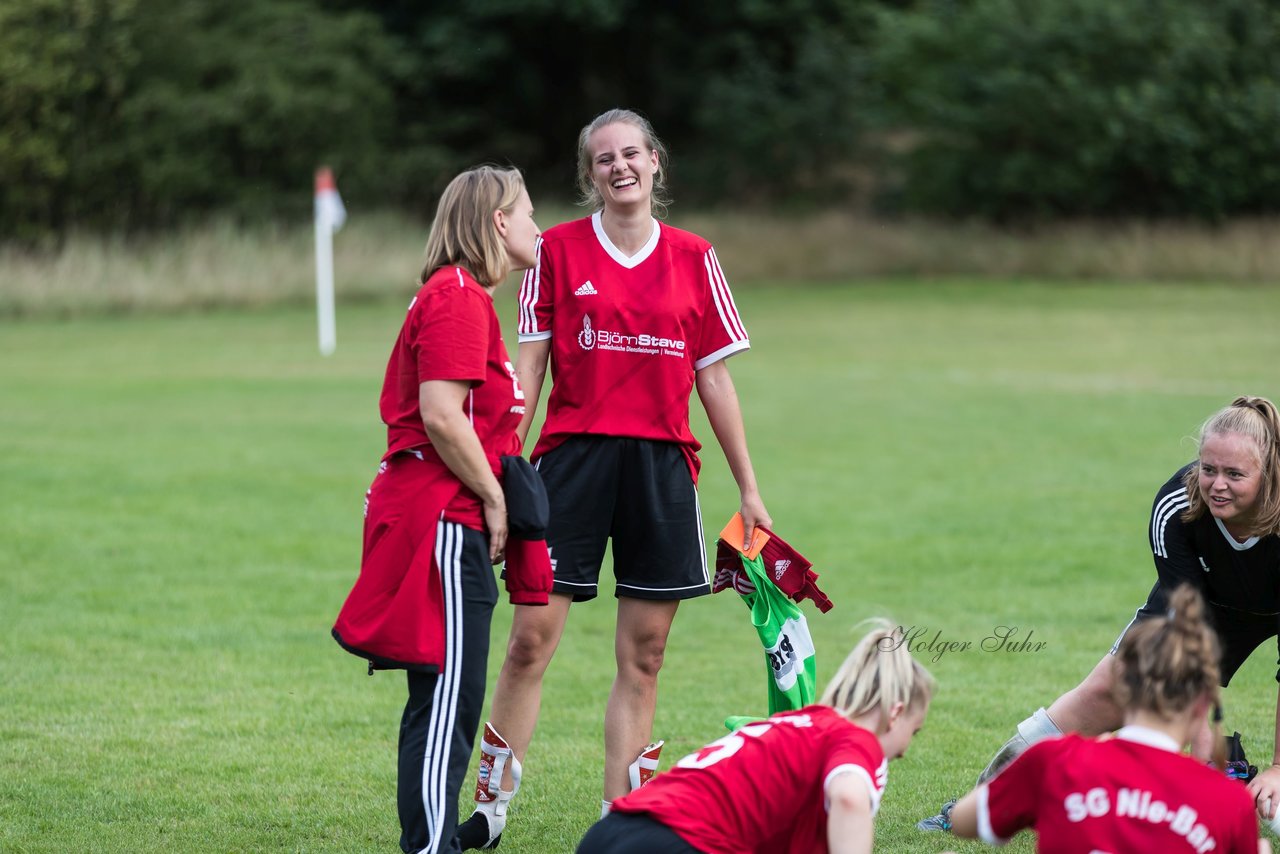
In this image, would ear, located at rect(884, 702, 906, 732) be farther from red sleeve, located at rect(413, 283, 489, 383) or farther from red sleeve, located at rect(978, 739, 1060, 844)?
red sleeve, located at rect(413, 283, 489, 383)

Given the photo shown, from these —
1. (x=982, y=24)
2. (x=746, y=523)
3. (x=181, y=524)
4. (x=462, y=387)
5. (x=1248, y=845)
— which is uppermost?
(x=982, y=24)

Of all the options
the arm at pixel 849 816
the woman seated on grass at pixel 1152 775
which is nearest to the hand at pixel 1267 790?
the woman seated on grass at pixel 1152 775

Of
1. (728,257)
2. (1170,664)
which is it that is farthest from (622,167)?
(728,257)

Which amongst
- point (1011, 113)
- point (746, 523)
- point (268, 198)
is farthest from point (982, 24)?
point (746, 523)

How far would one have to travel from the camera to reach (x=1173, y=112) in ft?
120

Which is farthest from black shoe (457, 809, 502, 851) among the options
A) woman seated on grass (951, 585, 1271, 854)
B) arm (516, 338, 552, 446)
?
woman seated on grass (951, 585, 1271, 854)

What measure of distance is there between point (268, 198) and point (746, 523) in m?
37.0

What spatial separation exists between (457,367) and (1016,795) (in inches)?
69.7

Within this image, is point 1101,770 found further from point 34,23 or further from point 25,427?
point 34,23

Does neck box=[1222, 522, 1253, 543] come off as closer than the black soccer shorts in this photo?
Yes

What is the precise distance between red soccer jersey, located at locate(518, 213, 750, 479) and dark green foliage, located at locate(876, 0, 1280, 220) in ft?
110

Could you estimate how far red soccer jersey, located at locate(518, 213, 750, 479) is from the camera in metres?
4.85

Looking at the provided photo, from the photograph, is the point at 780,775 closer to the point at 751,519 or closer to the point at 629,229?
the point at 751,519

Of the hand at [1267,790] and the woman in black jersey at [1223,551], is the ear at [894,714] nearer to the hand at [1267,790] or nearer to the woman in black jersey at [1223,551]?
the woman in black jersey at [1223,551]
